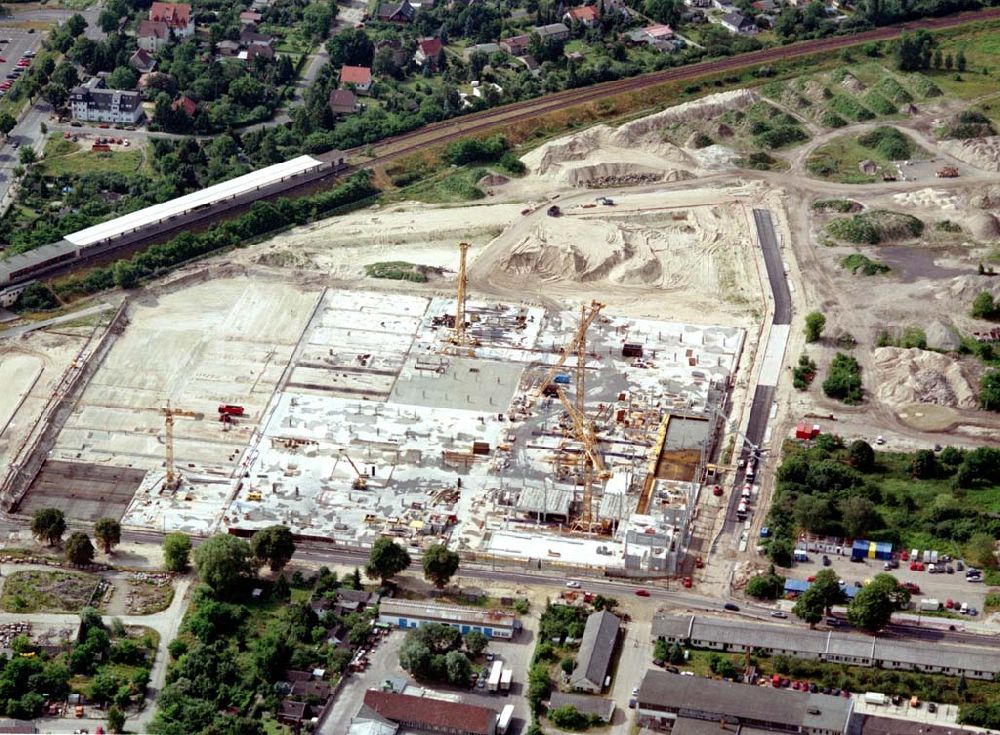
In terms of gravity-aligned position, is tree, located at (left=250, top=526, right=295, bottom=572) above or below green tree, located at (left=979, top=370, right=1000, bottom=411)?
below

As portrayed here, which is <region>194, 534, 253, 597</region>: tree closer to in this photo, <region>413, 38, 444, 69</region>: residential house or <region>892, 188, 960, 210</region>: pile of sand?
<region>892, 188, 960, 210</region>: pile of sand

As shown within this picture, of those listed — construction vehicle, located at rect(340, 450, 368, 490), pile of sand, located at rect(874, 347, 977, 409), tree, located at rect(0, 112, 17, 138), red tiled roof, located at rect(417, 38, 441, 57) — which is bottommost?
tree, located at rect(0, 112, 17, 138)

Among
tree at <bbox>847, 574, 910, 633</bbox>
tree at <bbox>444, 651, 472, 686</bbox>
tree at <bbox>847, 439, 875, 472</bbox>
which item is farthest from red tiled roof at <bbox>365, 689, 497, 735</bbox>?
tree at <bbox>847, 439, 875, 472</bbox>

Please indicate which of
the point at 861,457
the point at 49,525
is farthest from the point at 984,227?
the point at 49,525

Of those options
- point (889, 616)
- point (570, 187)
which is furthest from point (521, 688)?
point (570, 187)

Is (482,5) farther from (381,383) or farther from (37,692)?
(37,692)

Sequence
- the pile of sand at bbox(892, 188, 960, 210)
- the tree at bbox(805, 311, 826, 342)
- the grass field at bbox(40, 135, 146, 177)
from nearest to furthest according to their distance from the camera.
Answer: the tree at bbox(805, 311, 826, 342), the pile of sand at bbox(892, 188, 960, 210), the grass field at bbox(40, 135, 146, 177)

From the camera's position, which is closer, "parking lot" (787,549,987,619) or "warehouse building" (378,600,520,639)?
"warehouse building" (378,600,520,639)
